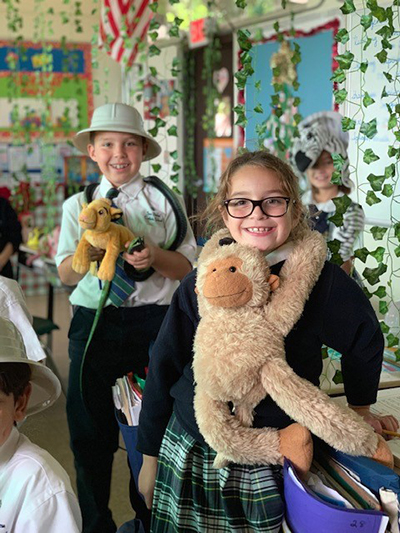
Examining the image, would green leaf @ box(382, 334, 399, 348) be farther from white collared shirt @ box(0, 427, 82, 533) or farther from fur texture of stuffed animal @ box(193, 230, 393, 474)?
white collared shirt @ box(0, 427, 82, 533)

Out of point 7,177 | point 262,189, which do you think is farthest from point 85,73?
point 262,189

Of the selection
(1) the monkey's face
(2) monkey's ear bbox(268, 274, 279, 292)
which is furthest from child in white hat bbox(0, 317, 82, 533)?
(2) monkey's ear bbox(268, 274, 279, 292)

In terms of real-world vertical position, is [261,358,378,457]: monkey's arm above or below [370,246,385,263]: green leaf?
below

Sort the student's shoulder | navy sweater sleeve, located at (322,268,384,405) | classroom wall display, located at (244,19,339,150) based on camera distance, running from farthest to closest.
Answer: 1. classroom wall display, located at (244,19,339,150)
2. navy sweater sleeve, located at (322,268,384,405)
3. the student's shoulder

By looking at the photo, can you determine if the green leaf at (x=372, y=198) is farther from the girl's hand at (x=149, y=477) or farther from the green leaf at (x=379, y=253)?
the girl's hand at (x=149, y=477)

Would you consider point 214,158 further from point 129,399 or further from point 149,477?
point 149,477

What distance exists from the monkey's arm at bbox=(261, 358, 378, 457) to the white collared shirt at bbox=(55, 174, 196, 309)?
92cm

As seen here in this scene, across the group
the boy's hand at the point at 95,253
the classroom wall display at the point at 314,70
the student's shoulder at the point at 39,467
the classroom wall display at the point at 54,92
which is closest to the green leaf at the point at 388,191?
the boy's hand at the point at 95,253

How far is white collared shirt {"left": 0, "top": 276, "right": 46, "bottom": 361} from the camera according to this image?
5.77 feet

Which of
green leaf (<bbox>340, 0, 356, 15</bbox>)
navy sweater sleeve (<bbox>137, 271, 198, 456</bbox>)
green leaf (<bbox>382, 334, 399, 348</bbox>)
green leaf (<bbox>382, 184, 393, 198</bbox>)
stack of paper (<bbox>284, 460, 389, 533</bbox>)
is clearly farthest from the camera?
green leaf (<bbox>382, 334, 399, 348</bbox>)

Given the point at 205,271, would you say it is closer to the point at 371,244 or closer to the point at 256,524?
the point at 256,524

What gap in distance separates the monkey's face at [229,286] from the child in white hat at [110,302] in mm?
769

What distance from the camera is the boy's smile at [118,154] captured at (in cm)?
205

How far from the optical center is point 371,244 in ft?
7.15
